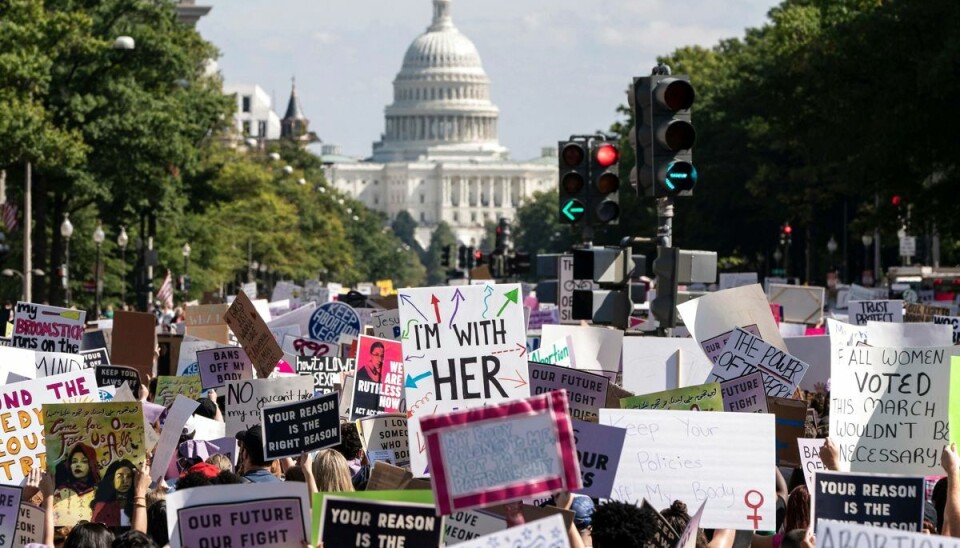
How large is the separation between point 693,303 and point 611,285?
3.03 metres

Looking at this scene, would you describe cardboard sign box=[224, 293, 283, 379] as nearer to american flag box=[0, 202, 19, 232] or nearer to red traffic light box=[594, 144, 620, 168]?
red traffic light box=[594, 144, 620, 168]

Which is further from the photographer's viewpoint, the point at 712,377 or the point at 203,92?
the point at 203,92

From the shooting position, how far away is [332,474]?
964 centimetres

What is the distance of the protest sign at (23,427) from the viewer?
1025 cm

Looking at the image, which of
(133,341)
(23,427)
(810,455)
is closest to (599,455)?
(810,455)

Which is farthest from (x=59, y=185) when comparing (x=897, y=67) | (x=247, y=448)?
(x=247, y=448)

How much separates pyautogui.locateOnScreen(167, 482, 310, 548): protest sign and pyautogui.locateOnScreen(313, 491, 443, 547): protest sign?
0.81 ft

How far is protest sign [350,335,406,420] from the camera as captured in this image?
45.1ft

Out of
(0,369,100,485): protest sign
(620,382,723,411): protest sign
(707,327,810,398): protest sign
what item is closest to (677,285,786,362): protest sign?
(707,327,810,398): protest sign

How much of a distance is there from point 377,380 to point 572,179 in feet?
21.1

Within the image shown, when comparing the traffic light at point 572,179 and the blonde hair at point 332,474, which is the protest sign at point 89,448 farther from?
the traffic light at point 572,179

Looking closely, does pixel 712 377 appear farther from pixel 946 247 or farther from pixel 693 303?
pixel 946 247

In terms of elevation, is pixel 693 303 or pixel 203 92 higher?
pixel 203 92

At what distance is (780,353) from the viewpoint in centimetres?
1301
